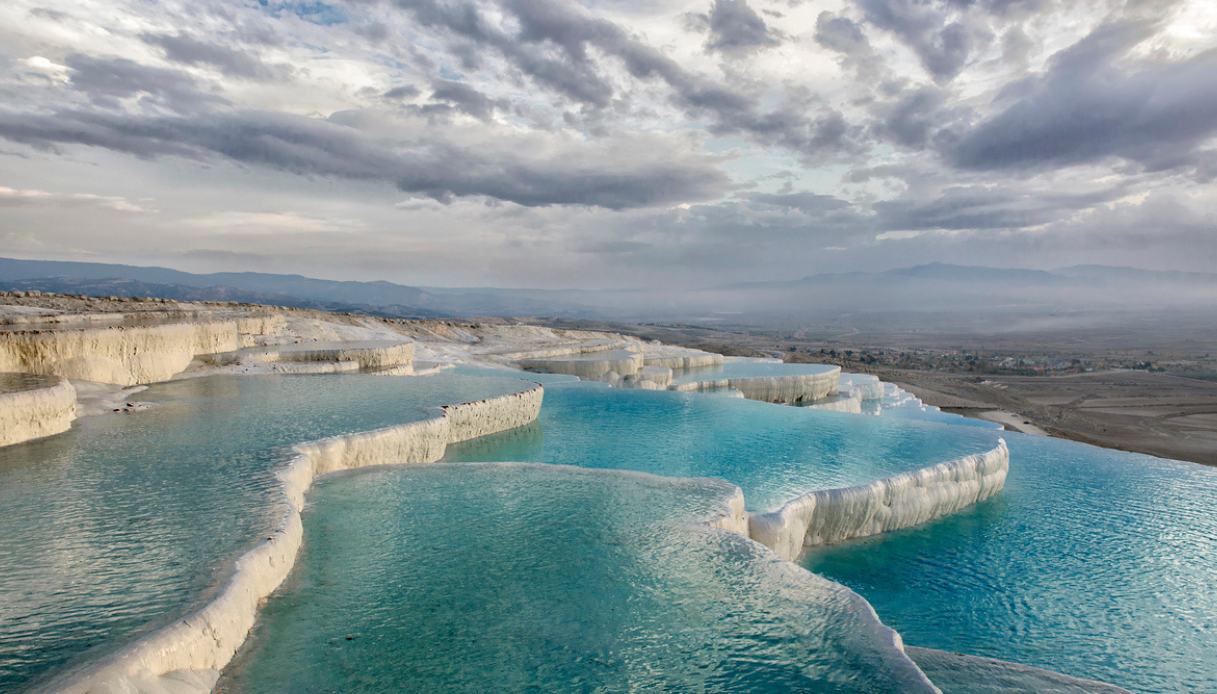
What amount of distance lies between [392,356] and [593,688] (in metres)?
12.7

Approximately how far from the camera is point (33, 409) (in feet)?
24.3

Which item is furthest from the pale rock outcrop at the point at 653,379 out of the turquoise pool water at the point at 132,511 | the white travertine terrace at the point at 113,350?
the white travertine terrace at the point at 113,350

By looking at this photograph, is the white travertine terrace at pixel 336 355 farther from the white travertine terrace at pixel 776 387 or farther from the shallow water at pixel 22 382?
the white travertine terrace at pixel 776 387

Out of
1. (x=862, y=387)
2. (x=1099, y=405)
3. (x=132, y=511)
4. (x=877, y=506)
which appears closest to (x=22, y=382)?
(x=132, y=511)

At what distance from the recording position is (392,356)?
49.5ft

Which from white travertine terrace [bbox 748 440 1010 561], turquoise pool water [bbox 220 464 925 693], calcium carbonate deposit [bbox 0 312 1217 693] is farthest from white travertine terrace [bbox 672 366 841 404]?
turquoise pool water [bbox 220 464 925 693]

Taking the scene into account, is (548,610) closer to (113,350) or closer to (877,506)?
(877,506)

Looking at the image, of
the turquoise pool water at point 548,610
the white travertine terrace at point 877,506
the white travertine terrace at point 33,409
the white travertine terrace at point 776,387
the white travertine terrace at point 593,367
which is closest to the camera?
the turquoise pool water at point 548,610

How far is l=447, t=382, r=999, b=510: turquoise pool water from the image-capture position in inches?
342

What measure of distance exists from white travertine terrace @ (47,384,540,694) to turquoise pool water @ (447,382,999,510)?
6.09 ft

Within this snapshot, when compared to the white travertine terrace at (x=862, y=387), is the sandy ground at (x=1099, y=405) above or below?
below

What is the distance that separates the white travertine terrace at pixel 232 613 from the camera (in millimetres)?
3115

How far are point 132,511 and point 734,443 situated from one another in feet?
25.4

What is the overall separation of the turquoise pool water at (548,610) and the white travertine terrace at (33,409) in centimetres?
389
